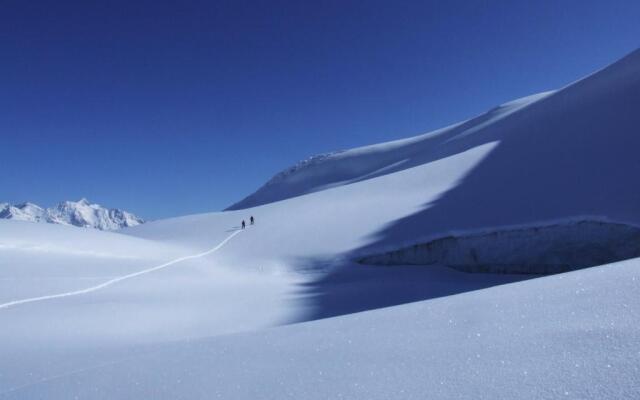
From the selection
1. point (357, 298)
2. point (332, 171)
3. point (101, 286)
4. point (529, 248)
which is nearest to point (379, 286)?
point (357, 298)

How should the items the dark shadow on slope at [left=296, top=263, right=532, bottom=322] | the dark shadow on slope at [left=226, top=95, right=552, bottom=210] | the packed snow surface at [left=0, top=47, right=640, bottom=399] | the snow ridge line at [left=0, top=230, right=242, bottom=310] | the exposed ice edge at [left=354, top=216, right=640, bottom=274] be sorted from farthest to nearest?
the dark shadow on slope at [left=226, top=95, right=552, bottom=210], the exposed ice edge at [left=354, top=216, right=640, bottom=274], the dark shadow on slope at [left=296, top=263, right=532, bottom=322], the snow ridge line at [left=0, top=230, right=242, bottom=310], the packed snow surface at [left=0, top=47, right=640, bottom=399]

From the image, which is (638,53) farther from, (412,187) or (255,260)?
(255,260)

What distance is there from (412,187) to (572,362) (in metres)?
22.6

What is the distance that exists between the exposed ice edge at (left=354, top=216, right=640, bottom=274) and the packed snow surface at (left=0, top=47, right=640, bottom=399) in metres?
0.41

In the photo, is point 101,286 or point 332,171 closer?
point 101,286

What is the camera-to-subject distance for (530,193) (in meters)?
16.3

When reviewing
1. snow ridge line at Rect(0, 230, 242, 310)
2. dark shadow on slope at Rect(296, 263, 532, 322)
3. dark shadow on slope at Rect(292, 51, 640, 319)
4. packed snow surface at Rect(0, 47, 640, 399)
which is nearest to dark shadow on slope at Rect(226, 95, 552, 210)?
packed snow surface at Rect(0, 47, 640, 399)

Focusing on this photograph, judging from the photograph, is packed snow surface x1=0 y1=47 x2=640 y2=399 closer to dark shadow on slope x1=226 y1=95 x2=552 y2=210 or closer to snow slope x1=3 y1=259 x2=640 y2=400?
snow slope x1=3 y1=259 x2=640 y2=400

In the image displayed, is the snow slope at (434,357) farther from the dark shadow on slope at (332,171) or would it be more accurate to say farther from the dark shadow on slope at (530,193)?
the dark shadow on slope at (332,171)

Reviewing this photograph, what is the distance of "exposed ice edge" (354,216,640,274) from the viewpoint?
12.1 metres

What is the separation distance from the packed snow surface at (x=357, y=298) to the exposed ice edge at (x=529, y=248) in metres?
0.41

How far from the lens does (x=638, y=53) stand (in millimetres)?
31406

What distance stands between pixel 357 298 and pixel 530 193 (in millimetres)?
10066

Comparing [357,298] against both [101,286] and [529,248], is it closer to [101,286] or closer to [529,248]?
[529,248]
